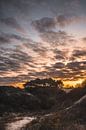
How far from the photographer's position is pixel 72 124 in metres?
24.4

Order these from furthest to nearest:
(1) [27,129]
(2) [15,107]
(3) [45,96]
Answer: (3) [45,96], (2) [15,107], (1) [27,129]

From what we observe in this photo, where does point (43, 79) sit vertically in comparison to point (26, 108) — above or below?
above

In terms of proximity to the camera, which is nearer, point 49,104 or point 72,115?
point 72,115

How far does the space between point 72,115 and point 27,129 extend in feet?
16.8

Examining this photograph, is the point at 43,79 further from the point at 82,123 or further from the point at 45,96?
the point at 82,123

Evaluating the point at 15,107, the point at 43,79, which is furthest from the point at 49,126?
the point at 43,79

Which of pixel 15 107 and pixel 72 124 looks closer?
pixel 72 124

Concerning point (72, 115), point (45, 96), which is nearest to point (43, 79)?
point (45, 96)

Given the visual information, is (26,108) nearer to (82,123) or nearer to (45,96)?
(45,96)

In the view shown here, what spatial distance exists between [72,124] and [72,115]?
316 centimetres

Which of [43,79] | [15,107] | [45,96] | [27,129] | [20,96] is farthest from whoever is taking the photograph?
[43,79]

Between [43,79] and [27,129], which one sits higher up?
[43,79]

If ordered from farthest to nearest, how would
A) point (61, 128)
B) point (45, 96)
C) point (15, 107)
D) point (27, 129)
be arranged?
point (45, 96), point (15, 107), point (27, 129), point (61, 128)

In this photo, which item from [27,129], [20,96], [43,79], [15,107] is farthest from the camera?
[43,79]
